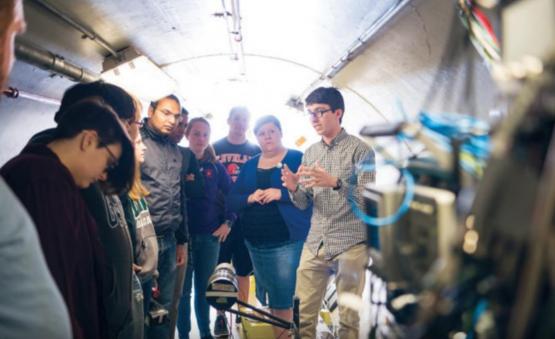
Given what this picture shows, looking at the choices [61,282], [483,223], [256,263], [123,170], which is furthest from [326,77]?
[483,223]

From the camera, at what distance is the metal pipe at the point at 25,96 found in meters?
3.30

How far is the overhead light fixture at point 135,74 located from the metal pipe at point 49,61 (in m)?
0.43

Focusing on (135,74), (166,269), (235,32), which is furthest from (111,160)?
(235,32)

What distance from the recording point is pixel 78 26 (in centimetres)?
343

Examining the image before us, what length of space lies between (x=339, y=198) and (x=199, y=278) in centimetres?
173

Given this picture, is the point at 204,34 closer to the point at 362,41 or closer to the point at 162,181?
the point at 362,41

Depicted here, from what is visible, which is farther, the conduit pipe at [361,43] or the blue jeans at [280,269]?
the blue jeans at [280,269]

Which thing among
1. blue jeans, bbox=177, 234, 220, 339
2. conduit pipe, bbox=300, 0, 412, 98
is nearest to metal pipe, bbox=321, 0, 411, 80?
conduit pipe, bbox=300, 0, 412, 98

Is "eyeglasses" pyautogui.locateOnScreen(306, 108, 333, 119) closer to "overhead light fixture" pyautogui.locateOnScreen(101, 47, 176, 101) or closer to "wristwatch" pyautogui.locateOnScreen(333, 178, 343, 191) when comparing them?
"wristwatch" pyautogui.locateOnScreen(333, 178, 343, 191)

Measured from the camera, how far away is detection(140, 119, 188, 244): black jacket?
3.11 meters

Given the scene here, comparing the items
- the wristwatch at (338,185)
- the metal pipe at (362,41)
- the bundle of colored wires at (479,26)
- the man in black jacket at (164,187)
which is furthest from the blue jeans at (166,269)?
the bundle of colored wires at (479,26)

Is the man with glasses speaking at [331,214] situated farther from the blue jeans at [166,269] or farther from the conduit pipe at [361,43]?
the blue jeans at [166,269]

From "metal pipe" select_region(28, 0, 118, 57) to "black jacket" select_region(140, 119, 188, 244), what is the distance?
1.02 m

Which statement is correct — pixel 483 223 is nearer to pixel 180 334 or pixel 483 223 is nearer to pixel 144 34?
pixel 180 334
